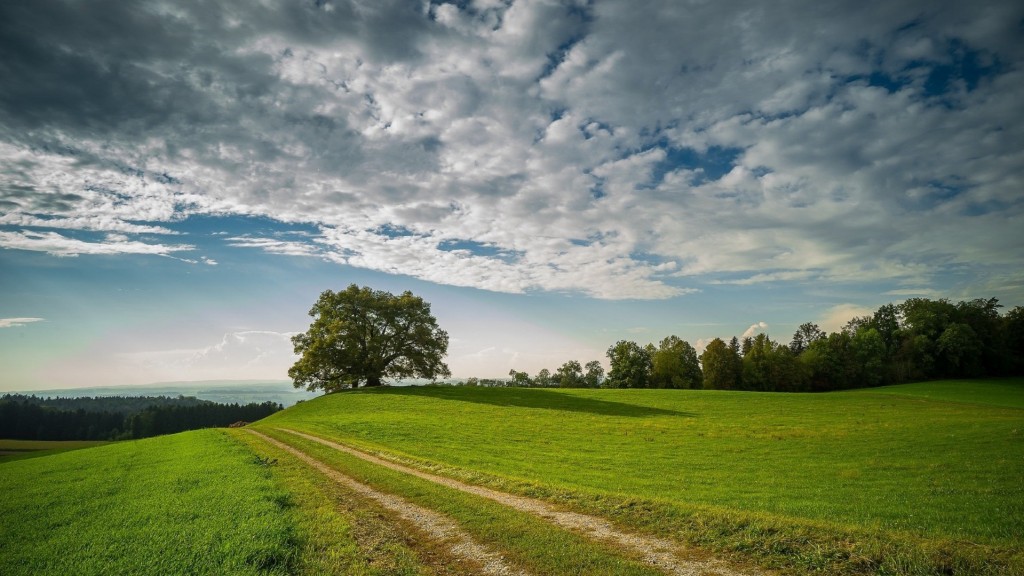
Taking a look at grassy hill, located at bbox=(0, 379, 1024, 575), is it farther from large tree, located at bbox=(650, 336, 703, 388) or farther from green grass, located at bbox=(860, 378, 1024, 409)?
large tree, located at bbox=(650, 336, 703, 388)

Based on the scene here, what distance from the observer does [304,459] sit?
70.8 feet

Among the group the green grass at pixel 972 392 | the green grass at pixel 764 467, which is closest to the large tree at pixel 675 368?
the green grass at pixel 972 392

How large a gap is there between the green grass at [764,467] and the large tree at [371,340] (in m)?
14.5

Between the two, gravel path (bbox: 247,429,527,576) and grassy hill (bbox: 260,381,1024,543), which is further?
grassy hill (bbox: 260,381,1024,543)

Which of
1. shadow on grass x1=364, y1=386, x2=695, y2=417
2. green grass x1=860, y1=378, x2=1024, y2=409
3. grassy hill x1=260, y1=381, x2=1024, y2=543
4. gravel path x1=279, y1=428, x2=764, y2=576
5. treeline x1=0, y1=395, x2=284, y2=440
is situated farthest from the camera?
treeline x1=0, y1=395, x2=284, y2=440

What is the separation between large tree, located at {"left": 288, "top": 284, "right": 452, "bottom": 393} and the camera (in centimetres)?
6244

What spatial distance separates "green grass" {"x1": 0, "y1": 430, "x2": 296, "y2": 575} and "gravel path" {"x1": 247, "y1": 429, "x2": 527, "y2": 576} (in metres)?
2.68

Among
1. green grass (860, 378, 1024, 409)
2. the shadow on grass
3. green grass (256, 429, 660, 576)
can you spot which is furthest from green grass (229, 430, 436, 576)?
green grass (860, 378, 1024, 409)

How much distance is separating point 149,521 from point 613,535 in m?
12.8

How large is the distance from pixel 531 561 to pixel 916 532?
888cm

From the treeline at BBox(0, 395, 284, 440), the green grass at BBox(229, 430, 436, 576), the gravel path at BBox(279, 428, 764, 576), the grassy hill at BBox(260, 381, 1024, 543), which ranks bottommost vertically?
the treeline at BBox(0, 395, 284, 440)

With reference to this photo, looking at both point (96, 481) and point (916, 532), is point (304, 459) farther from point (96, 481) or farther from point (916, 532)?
point (916, 532)

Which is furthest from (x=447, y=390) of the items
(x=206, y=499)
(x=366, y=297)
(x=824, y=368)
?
(x=824, y=368)

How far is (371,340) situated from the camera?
6378 cm
